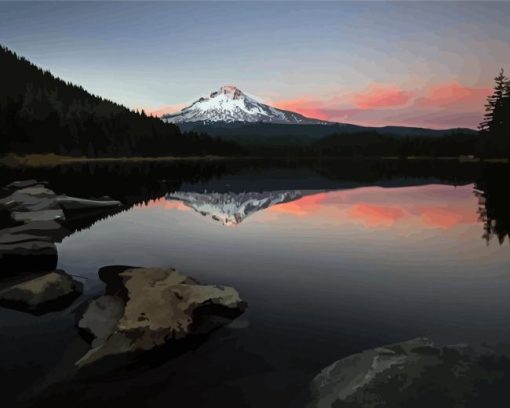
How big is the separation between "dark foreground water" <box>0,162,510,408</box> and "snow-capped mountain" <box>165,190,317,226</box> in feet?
3.57

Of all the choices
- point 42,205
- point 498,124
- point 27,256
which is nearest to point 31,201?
point 42,205

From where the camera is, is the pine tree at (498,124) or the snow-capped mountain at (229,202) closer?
the snow-capped mountain at (229,202)

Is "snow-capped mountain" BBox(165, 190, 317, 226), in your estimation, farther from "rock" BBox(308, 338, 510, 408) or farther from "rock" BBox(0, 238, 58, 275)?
"rock" BBox(308, 338, 510, 408)

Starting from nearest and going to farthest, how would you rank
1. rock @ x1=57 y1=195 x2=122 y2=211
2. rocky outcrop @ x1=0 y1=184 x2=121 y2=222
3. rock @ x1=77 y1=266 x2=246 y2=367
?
1. rock @ x1=77 y1=266 x2=246 y2=367
2. rocky outcrop @ x1=0 y1=184 x2=121 y2=222
3. rock @ x1=57 y1=195 x2=122 y2=211

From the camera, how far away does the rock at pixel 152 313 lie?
398 inches

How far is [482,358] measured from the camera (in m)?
8.98

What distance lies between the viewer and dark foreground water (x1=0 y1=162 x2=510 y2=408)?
30.1 feet

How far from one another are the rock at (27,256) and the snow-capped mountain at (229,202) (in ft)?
46.9

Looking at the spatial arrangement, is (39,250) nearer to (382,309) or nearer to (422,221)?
(382,309)

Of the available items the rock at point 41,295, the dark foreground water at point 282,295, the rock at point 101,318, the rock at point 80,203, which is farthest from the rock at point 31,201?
the rock at point 101,318

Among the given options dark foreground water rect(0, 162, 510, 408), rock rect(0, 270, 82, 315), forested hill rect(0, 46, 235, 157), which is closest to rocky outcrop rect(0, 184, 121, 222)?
dark foreground water rect(0, 162, 510, 408)

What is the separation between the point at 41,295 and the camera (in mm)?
13375

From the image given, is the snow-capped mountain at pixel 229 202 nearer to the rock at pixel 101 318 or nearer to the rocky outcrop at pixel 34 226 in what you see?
the rocky outcrop at pixel 34 226

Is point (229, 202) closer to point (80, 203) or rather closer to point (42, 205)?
point (80, 203)
